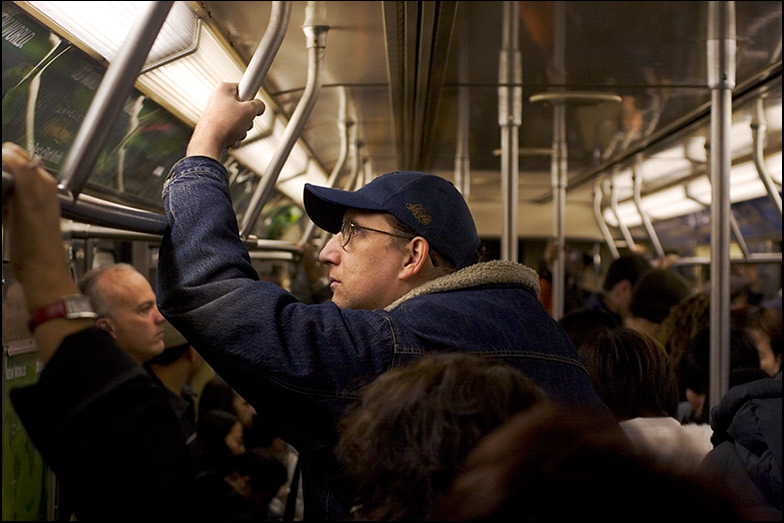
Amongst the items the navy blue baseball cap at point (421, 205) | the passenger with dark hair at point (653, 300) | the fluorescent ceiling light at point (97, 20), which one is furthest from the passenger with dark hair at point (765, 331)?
the fluorescent ceiling light at point (97, 20)

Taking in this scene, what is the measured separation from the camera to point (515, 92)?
455 cm

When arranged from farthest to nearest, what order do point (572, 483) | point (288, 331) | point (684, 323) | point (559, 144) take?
point (559, 144), point (684, 323), point (288, 331), point (572, 483)

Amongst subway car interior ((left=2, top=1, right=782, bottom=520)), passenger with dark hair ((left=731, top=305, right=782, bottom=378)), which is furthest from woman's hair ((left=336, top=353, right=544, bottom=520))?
passenger with dark hair ((left=731, top=305, right=782, bottom=378))

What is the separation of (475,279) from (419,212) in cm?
21

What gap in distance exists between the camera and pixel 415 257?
74.6 inches

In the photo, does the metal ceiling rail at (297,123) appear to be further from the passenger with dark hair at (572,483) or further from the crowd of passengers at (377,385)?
the passenger with dark hair at (572,483)

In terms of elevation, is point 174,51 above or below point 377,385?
above

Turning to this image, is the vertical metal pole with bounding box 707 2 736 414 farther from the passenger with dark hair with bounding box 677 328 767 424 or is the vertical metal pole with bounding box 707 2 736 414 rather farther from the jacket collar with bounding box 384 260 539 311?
the jacket collar with bounding box 384 260 539 311

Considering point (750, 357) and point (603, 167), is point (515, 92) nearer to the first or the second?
point (750, 357)

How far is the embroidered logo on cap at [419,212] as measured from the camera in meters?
1.88

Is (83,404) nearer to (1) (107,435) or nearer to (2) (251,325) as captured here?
(1) (107,435)

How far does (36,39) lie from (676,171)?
7.26m

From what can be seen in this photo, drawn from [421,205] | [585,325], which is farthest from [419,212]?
[585,325]

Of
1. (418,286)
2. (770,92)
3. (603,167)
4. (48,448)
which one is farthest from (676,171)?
(48,448)
